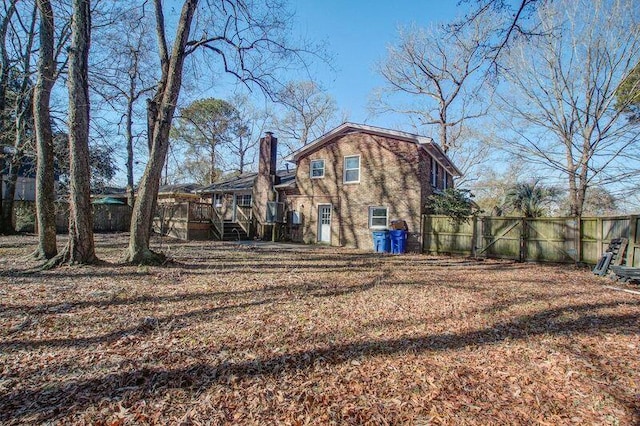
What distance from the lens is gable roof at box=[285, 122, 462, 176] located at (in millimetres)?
14727

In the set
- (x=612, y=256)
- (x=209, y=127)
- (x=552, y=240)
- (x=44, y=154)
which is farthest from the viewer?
(x=209, y=127)

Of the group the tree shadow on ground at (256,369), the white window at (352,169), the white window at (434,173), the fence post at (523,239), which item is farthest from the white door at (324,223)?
the tree shadow on ground at (256,369)

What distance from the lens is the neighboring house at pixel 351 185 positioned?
15.1m

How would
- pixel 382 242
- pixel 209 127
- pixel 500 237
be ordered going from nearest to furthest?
pixel 500 237 < pixel 382 242 < pixel 209 127

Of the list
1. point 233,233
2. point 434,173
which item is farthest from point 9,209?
point 434,173

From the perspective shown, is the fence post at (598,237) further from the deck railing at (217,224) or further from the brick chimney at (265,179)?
the deck railing at (217,224)

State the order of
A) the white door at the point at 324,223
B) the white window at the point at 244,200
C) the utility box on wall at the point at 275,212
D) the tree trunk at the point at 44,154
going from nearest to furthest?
the tree trunk at the point at 44,154, the white door at the point at 324,223, the utility box on wall at the point at 275,212, the white window at the point at 244,200

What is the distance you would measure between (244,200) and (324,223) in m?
6.49

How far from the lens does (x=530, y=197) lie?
17.9m

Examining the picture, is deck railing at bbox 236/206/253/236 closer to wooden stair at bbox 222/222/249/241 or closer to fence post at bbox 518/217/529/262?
wooden stair at bbox 222/222/249/241

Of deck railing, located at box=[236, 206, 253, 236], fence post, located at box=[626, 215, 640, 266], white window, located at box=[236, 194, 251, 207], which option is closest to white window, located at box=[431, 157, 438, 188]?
fence post, located at box=[626, 215, 640, 266]

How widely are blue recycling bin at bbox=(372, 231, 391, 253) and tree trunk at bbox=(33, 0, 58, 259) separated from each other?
11.2 meters

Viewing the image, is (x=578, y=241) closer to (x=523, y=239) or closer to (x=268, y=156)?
(x=523, y=239)

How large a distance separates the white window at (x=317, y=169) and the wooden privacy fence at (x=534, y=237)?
5758mm
